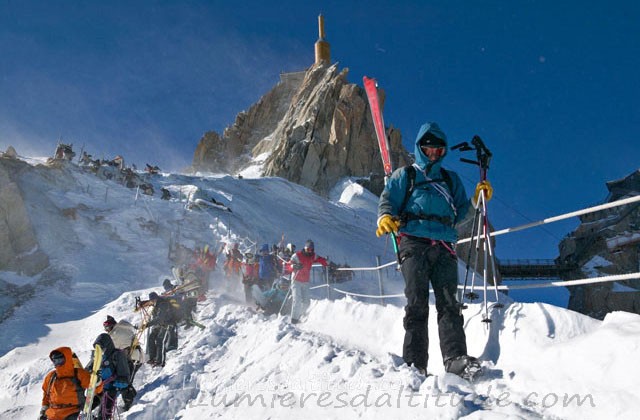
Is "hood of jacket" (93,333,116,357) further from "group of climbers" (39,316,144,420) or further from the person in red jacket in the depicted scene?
the person in red jacket

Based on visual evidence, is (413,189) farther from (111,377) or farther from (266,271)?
(266,271)

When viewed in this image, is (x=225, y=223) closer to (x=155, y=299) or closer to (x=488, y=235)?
(x=155, y=299)

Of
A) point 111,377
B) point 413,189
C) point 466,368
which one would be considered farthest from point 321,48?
point 466,368

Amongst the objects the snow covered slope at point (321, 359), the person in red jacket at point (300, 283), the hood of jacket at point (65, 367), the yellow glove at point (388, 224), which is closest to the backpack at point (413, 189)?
the yellow glove at point (388, 224)

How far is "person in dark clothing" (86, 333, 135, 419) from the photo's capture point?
587cm

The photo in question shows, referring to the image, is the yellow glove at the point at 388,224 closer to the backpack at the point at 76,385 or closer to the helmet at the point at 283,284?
the backpack at the point at 76,385

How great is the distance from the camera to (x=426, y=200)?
365 centimetres

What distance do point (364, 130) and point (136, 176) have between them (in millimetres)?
41224

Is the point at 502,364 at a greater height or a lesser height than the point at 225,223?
lesser

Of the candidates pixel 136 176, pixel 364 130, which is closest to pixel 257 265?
pixel 136 176

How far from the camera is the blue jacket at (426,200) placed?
3.62 metres

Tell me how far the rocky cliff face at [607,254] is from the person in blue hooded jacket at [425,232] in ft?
146

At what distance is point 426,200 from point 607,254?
51.0 meters

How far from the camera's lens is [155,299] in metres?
8.76
